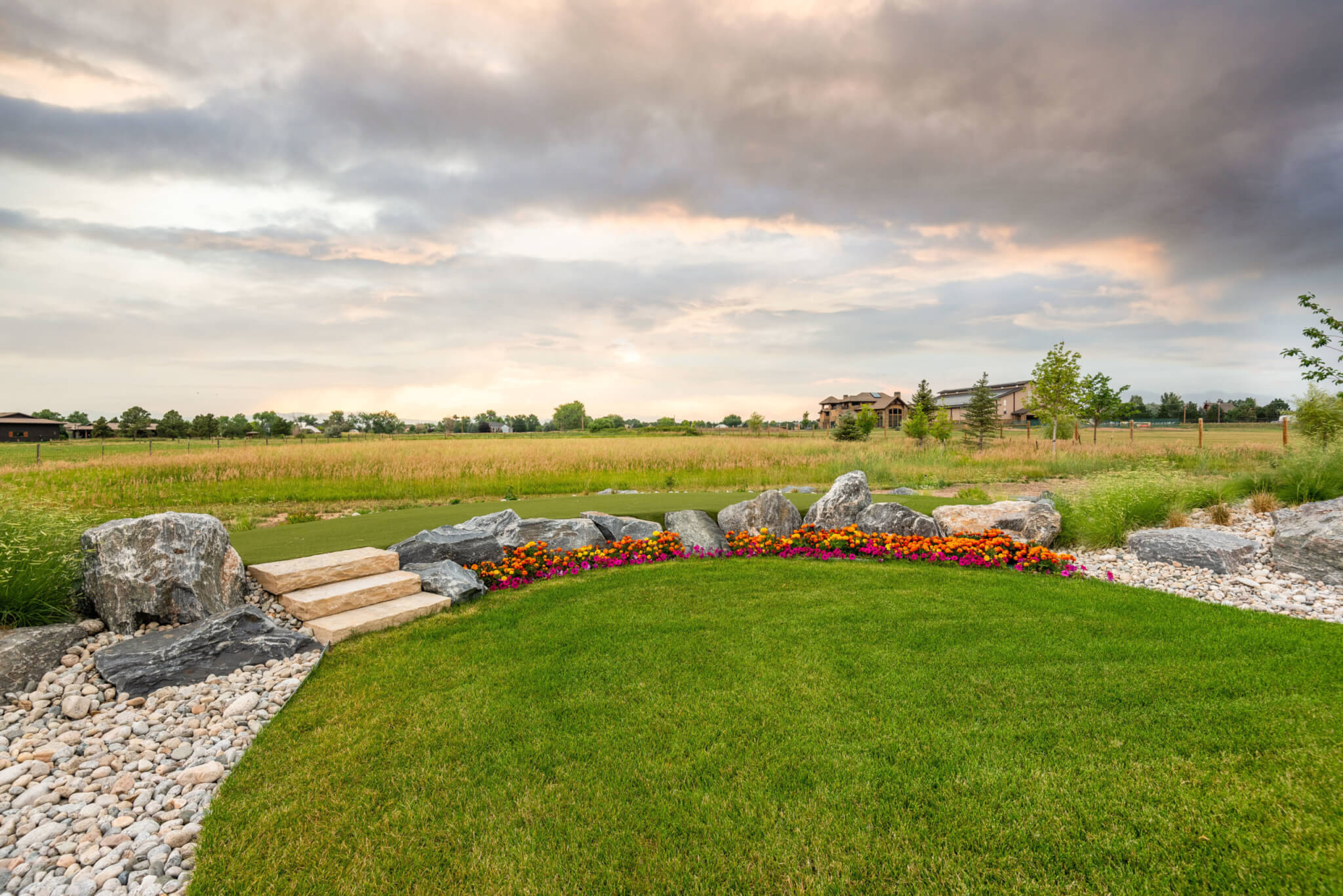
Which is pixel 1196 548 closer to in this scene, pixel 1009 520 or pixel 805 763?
pixel 1009 520

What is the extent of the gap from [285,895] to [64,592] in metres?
3.83

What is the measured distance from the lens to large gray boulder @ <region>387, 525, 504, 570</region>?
581 centimetres

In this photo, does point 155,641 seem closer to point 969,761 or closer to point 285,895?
point 285,895

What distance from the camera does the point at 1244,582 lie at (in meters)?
5.46

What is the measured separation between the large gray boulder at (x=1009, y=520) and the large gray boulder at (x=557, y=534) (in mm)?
4667

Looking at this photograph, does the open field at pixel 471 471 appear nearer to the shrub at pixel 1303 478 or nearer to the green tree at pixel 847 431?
the shrub at pixel 1303 478

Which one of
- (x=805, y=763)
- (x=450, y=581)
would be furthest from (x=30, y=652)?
(x=805, y=763)

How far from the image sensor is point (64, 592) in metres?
4.16

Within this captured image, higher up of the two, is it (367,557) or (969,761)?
(367,557)

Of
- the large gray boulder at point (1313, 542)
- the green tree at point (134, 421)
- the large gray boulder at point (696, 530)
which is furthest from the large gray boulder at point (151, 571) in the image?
the green tree at point (134, 421)

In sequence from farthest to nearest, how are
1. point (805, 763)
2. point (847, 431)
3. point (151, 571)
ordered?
1. point (847, 431)
2. point (151, 571)
3. point (805, 763)

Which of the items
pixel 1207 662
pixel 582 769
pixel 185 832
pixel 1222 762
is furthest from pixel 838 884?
pixel 1207 662

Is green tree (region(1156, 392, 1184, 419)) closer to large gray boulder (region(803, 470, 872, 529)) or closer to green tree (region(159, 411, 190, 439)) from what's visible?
large gray boulder (region(803, 470, 872, 529))

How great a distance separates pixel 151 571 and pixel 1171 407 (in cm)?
8552
